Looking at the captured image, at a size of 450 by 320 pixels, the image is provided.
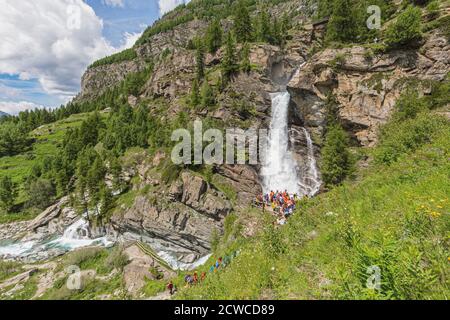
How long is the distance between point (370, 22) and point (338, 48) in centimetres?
755

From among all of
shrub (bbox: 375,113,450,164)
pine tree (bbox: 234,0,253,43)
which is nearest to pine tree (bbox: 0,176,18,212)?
pine tree (bbox: 234,0,253,43)

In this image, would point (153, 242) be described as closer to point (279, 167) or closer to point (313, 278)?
point (279, 167)

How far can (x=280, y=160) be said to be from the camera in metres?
36.9

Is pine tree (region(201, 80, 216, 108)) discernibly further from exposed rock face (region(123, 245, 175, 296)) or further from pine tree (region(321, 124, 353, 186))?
exposed rock face (region(123, 245, 175, 296))

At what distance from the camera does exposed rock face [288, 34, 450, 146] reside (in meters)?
26.3

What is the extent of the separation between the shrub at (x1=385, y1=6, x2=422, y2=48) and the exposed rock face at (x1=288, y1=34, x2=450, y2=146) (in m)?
1.39

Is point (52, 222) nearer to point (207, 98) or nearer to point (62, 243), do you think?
point (62, 243)

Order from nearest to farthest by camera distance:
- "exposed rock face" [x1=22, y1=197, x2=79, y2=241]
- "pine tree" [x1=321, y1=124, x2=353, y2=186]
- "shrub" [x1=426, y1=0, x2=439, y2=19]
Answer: "pine tree" [x1=321, y1=124, x2=353, y2=186], "shrub" [x1=426, y1=0, x2=439, y2=19], "exposed rock face" [x1=22, y1=197, x2=79, y2=241]

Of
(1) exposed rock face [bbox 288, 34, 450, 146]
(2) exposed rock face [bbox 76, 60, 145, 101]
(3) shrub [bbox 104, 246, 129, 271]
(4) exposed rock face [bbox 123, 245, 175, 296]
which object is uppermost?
(2) exposed rock face [bbox 76, 60, 145, 101]

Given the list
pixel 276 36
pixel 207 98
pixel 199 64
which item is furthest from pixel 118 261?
pixel 276 36

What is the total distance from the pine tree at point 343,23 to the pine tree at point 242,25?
78.6 ft

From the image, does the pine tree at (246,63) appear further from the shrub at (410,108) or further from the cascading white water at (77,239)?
the cascading white water at (77,239)

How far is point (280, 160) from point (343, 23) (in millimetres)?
25560
